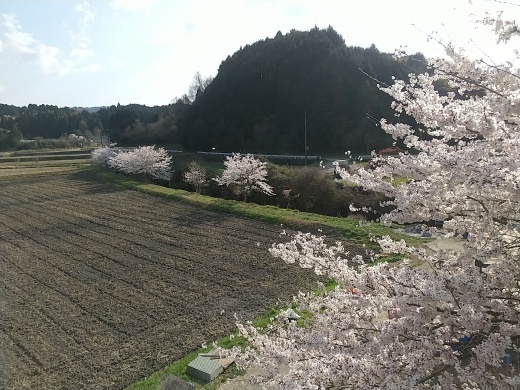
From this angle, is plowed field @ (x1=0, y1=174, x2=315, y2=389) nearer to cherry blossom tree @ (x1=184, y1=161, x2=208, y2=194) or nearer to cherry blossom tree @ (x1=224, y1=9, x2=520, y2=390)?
cherry blossom tree @ (x1=224, y1=9, x2=520, y2=390)

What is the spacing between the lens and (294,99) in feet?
159

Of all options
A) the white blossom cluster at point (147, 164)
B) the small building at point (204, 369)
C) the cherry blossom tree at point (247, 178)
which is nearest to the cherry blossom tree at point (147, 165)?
the white blossom cluster at point (147, 164)

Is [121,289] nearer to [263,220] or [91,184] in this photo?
[263,220]

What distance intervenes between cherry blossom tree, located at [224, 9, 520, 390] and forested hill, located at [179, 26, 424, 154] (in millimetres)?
37923

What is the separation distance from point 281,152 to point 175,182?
1712 cm

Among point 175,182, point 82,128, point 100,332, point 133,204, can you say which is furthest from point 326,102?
point 82,128

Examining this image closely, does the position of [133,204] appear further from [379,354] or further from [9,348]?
[379,354]

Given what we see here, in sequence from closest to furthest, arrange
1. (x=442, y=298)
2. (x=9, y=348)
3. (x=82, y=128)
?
(x=442, y=298)
(x=9, y=348)
(x=82, y=128)

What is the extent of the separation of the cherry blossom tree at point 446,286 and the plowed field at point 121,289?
5.78 metres

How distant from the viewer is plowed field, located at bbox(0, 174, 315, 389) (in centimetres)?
844

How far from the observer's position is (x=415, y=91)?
388 cm

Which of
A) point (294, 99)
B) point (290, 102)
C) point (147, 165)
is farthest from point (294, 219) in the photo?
point (290, 102)

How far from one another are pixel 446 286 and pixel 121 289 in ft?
36.2

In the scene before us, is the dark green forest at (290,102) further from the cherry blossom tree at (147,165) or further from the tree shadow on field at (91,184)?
the tree shadow on field at (91,184)
